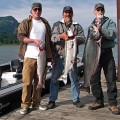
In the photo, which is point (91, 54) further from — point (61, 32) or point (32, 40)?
point (32, 40)

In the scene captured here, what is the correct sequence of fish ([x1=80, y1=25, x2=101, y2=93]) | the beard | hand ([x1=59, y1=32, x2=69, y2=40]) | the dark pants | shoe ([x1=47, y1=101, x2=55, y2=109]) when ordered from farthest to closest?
shoe ([x1=47, y1=101, x2=55, y2=109]) → the beard → the dark pants → hand ([x1=59, y1=32, x2=69, y2=40]) → fish ([x1=80, y1=25, x2=101, y2=93])

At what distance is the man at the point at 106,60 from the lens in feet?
17.3

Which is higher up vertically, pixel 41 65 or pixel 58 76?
pixel 41 65

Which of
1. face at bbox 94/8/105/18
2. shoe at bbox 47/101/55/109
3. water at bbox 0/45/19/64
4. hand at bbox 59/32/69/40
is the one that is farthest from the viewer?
water at bbox 0/45/19/64

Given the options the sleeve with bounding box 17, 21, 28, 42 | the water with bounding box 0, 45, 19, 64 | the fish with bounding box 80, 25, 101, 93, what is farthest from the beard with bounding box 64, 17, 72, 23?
the water with bounding box 0, 45, 19, 64

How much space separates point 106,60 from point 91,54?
0.36 m

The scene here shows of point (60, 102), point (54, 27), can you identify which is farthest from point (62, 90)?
point (54, 27)

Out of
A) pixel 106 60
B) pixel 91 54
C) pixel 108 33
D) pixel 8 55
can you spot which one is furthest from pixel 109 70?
pixel 8 55

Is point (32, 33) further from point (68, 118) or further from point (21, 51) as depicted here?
point (68, 118)

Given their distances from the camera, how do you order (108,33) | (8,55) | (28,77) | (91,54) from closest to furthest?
(108,33), (91,54), (28,77), (8,55)

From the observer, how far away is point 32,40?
17.9 feet

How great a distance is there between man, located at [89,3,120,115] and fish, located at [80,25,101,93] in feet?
0.35

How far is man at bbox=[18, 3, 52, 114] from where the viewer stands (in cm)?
548

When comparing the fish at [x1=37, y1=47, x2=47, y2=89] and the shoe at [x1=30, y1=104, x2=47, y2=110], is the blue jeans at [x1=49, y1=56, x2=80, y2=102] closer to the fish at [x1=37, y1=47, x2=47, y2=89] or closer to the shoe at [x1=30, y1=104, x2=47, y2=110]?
the shoe at [x1=30, y1=104, x2=47, y2=110]
